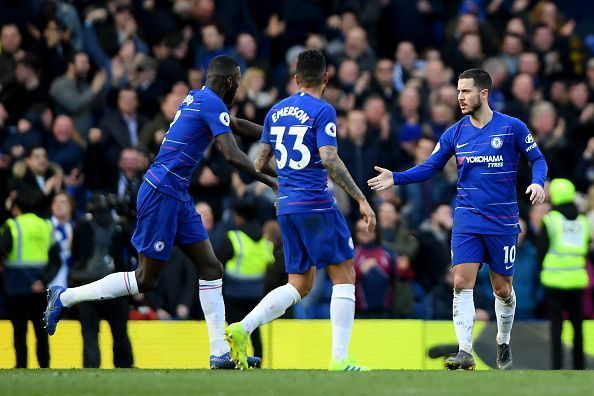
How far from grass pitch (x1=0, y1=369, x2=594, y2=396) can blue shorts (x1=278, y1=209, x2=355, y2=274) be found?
93 centimetres

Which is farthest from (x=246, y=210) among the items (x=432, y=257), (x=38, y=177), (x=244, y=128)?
(x=244, y=128)

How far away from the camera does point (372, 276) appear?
1695 cm

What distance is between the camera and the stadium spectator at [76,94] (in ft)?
61.7

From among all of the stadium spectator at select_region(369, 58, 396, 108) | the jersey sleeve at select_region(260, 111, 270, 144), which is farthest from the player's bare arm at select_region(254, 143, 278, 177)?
the stadium spectator at select_region(369, 58, 396, 108)

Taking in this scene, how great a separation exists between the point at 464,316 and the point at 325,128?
220 cm

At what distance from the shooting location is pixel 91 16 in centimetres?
1997

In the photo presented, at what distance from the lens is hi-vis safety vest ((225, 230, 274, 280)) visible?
16.0 m

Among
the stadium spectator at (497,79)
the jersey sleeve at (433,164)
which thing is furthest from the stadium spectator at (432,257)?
the jersey sleeve at (433,164)

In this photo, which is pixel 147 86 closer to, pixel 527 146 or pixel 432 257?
pixel 432 257

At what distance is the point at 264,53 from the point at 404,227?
4.70 meters

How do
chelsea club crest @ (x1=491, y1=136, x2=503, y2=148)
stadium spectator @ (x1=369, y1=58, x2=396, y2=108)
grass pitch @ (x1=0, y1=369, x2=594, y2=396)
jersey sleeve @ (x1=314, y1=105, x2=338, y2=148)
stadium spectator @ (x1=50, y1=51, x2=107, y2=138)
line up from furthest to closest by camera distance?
stadium spectator @ (x1=369, y1=58, x2=396, y2=108) → stadium spectator @ (x1=50, y1=51, x2=107, y2=138) → chelsea club crest @ (x1=491, y1=136, x2=503, y2=148) → jersey sleeve @ (x1=314, y1=105, x2=338, y2=148) → grass pitch @ (x1=0, y1=369, x2=594, y2=396)

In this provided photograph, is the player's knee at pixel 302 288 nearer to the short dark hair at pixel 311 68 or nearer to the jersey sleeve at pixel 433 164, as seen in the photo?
the jersey sleeve at pixel 433 164

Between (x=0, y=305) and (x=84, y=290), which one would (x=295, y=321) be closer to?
(x=0, y=305)

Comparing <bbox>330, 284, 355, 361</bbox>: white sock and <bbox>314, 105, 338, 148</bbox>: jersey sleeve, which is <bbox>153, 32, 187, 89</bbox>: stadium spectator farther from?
<bbox>330, 284, 355, 361</bbox>: white sock
